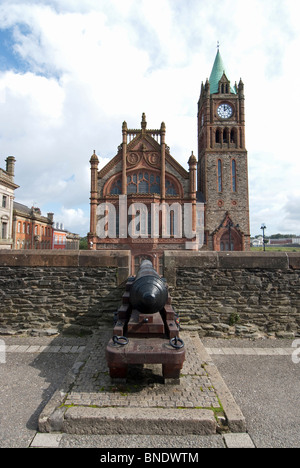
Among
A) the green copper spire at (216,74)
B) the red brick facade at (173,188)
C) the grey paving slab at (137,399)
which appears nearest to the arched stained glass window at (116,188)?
the red brick facade at (173,188)

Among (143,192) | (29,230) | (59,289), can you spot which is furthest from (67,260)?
(29,230)

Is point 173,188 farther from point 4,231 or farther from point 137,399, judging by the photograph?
point 137,399

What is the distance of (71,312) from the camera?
6.38m

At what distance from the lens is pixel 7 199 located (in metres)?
37.2

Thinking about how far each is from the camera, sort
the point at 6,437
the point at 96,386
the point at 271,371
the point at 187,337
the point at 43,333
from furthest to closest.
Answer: the point at 43,333 → the point at 187,337 → the point at 271,371 → the point at 96,386 → the point at 6,437

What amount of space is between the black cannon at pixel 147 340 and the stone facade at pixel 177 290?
7.36 feet

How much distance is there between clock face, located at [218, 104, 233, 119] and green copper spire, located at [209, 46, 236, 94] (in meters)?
2.40

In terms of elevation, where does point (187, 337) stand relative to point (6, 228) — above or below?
below

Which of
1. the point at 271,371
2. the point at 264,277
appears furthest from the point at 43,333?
the point at 264,277

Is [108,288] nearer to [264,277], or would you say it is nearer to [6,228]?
[264,277]

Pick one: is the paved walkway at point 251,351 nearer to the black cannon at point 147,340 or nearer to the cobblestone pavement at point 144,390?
the cobblestone pavement at point 144,390

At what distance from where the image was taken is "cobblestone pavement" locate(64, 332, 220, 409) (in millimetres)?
3393

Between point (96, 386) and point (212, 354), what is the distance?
2567 mm

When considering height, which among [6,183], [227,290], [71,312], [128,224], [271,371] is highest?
[6,183]
